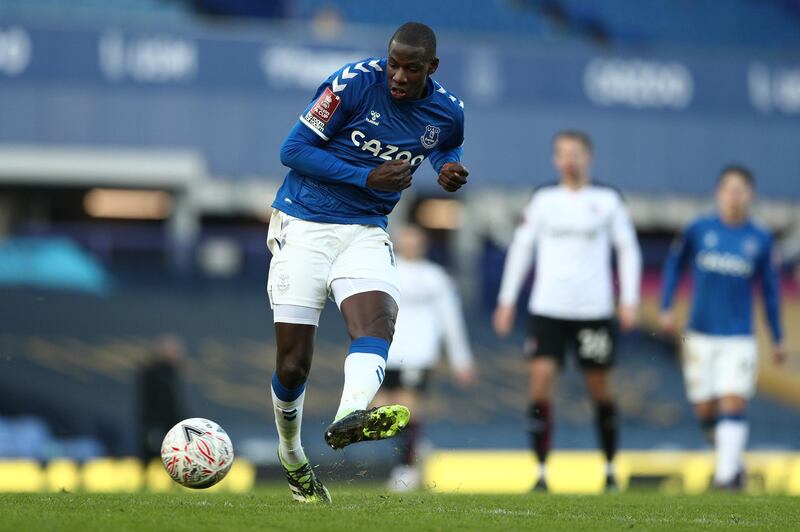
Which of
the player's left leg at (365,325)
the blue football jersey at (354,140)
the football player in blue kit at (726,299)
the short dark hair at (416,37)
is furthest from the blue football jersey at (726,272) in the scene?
the short dark hair at (416,37)

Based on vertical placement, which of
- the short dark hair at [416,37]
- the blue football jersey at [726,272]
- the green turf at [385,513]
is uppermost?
the short dark hair at [416,37]

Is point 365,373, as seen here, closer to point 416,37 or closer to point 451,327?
point 416,37

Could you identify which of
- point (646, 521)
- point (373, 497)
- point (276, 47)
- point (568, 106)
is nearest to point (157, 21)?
point (276, 47)

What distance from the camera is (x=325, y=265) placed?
21.2ft

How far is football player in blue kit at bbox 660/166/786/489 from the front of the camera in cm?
1056

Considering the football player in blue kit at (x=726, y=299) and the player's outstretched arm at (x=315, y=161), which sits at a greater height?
the player's outstretched arm at (x=315, y=161)

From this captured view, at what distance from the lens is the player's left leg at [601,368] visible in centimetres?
988

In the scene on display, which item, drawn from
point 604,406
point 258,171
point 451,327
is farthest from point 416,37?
point 258,171

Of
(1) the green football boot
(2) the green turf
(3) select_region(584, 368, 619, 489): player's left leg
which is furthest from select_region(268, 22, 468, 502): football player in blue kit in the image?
(3) select_region(584, 368, 619, 489): player's left leg

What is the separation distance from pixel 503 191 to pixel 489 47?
9.08ft

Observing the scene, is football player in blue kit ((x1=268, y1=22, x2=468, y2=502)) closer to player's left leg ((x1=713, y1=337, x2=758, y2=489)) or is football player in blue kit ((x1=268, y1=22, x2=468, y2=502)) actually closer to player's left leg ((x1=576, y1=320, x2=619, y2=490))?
player's left leg ((x1=576, y1=320, x2=619, y2=490))

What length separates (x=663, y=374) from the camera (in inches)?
823

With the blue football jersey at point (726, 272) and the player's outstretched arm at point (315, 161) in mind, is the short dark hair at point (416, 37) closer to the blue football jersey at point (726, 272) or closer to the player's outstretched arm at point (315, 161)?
the player's outstretched arm at point (315, 161)

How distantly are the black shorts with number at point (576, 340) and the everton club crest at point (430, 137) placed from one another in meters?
3.57
